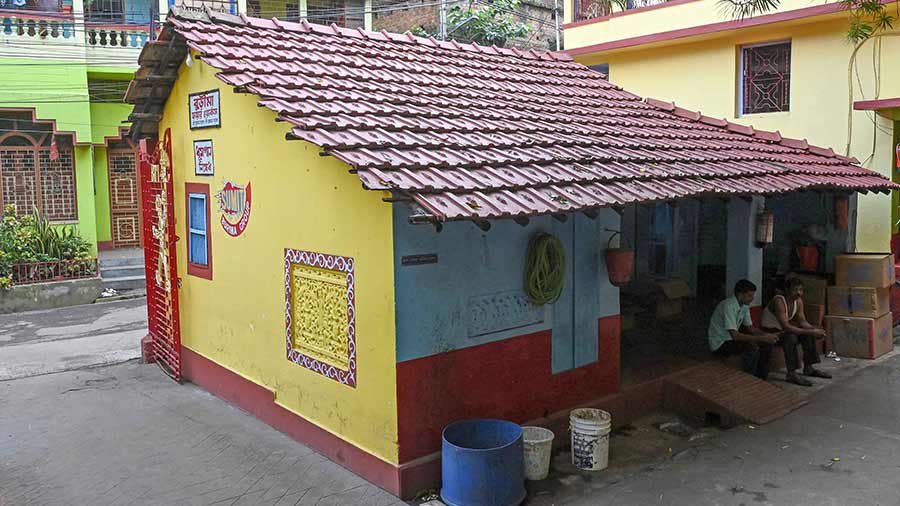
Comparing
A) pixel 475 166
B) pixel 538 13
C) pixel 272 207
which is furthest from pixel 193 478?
pixel 538 13

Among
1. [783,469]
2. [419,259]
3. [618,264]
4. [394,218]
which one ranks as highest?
[394,218]

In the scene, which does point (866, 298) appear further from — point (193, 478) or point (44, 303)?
point (44, 303)

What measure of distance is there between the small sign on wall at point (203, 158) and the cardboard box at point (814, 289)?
25.2ft

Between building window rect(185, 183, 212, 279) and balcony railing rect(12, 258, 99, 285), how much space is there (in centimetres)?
801

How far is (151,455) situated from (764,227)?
7.37 meters

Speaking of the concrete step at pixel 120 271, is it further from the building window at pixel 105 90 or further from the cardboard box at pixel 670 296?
the cardboard box at pixel 670 296

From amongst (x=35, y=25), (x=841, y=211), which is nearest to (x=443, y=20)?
(x=35, y=25)

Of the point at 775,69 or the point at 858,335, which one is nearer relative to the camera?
the point at 858,335

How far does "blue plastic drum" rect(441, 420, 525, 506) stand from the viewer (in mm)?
5363

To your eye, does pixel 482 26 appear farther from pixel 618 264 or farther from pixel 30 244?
pixel 618 264

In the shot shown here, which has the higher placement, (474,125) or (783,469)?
(474,125)

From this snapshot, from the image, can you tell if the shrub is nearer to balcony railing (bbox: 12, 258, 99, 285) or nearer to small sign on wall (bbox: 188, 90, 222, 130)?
balcony railing (bbox: 12, 258, 99, 285)

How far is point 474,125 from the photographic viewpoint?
22.3ft

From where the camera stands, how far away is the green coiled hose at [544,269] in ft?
21.2
